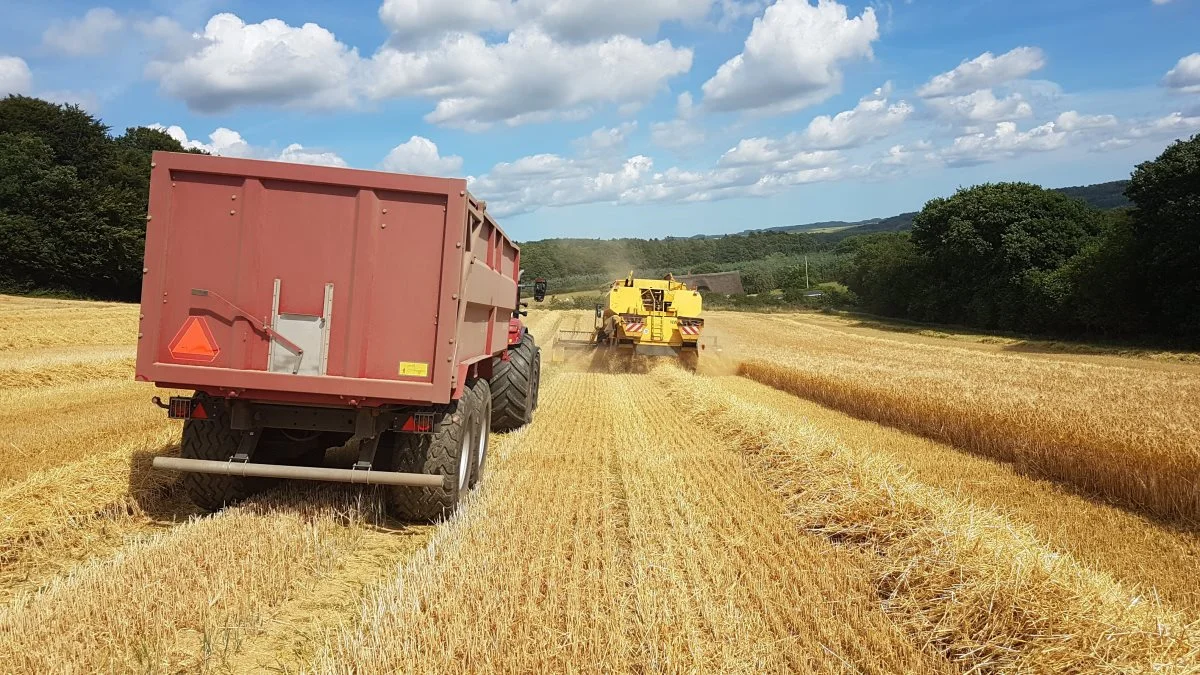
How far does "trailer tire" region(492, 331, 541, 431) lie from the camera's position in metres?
10.0

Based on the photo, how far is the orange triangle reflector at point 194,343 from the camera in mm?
5336

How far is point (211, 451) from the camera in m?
5.83

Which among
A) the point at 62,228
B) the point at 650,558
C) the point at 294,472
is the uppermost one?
the point at 62,228

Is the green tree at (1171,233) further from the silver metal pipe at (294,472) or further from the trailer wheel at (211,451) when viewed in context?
the trailer wheel at (211,451)

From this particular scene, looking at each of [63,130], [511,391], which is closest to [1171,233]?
[511,391]

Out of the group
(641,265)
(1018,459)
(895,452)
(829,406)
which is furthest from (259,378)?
(641,265)

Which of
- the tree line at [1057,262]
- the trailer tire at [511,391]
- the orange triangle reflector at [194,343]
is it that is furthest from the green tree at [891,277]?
the orange triangle reflector at [194,343]

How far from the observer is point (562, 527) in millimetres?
5766

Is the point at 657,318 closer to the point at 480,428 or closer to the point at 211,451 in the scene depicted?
the point at 480,428

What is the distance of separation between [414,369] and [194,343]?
1.52m

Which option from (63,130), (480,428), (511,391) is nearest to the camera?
(480,428)

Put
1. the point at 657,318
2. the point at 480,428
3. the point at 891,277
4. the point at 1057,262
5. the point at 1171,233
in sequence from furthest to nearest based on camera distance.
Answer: the point at 891,277 → the point at 1057,262 → the point at 1171,233 → the point at 657,318 → the point at 480,428

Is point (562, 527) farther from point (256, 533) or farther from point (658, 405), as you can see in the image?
point (658, 405)

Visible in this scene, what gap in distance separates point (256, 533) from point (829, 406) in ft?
37.2
